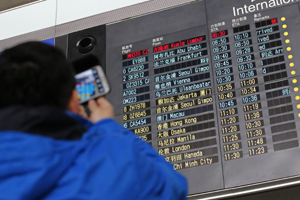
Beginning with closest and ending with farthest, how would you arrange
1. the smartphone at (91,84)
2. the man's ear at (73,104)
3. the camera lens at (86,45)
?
the man's ear at (73,104), the smartphone at (91,84), the camera lens at (86,45)

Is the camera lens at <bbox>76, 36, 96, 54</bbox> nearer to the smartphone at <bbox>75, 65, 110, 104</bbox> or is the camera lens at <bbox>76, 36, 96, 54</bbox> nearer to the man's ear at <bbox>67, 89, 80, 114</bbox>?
the smartphone at <bbox>75, 65, 110, 104</bbox>

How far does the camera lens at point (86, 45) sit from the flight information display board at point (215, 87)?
0.13 m

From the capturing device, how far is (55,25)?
3420 mm

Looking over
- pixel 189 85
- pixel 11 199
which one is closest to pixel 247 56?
pixel 189 85

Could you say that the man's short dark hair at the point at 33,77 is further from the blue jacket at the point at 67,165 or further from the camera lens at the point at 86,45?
the camera lens at the point at 86,45

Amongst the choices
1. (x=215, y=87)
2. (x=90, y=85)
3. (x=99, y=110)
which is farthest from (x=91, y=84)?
(x=215, y=87)

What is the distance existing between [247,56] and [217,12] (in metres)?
0.40

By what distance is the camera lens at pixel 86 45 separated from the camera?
3113 mm

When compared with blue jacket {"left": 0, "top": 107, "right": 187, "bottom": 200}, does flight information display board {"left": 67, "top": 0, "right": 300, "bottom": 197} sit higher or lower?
higher

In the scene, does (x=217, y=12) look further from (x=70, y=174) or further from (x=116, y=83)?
(x=70, y=174)

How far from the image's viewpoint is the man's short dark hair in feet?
2.97

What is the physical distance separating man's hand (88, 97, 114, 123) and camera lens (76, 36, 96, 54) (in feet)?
6.65

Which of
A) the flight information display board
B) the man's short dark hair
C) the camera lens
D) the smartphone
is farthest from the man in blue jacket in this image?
the camera lens

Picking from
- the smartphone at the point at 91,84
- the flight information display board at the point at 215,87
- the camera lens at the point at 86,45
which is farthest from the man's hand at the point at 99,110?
the camera lens at the point at 86,45
